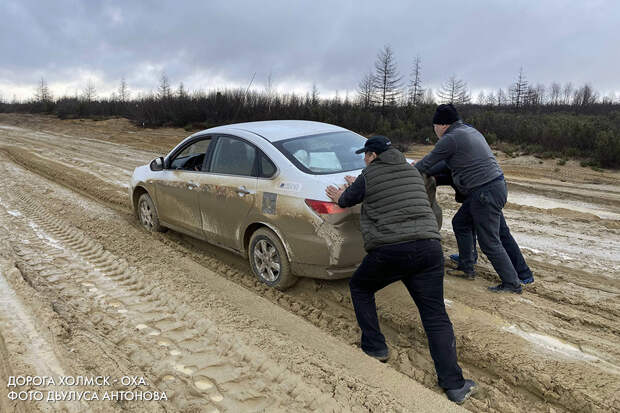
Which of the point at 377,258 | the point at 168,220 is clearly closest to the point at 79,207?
the point at 168,220

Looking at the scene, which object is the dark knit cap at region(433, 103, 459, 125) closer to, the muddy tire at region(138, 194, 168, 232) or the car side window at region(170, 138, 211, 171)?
the car side window at region(170, 138, 211, 171)

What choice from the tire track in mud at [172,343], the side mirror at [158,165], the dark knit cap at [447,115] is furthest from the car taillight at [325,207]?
the side mirror at [158,165]

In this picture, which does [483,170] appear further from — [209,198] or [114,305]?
[114,305]

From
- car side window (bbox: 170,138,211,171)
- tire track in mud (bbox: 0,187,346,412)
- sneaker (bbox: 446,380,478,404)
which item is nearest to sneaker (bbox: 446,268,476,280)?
sneaker (bbox: 446,380,478,404)

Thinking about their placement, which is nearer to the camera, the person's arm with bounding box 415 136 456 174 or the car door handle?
the person's arm with bounding box 415 136 456 174

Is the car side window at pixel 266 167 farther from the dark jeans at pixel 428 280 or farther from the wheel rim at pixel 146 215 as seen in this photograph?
the wheel rim at pixel 146 215

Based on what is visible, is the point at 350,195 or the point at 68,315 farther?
the point at 68,315

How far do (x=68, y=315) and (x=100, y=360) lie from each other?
0.97 metres

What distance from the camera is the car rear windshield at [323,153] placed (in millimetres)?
4699

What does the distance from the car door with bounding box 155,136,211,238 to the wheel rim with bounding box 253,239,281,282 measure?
1125 millimetres

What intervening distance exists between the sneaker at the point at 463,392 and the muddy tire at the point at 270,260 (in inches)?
78.4

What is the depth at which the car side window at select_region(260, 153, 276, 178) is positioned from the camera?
15.5ft

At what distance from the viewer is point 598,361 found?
358cm

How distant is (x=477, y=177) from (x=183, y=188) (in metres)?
3.57
